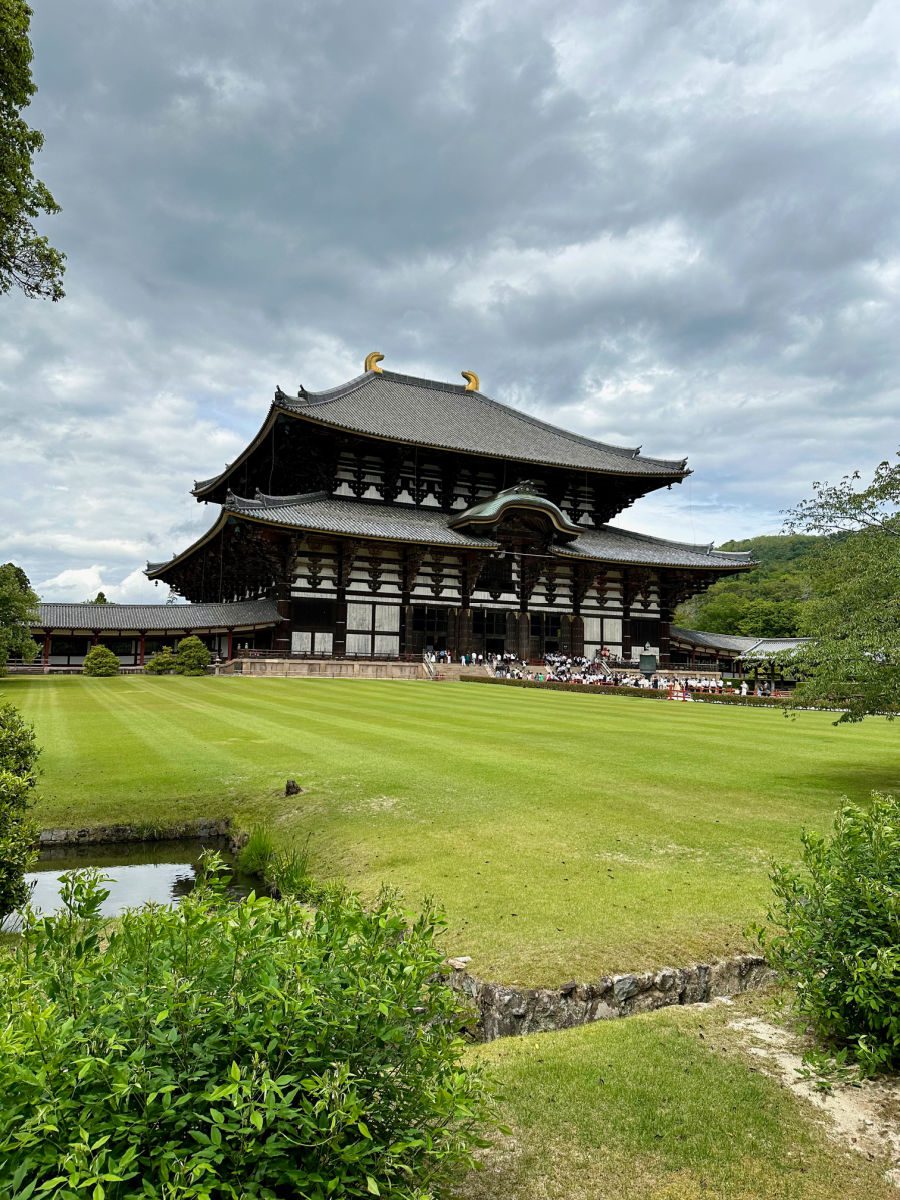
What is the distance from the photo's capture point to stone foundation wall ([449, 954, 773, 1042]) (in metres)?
5.41

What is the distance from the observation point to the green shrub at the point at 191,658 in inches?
1489

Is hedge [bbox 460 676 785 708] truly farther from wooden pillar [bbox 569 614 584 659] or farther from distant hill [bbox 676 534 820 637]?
distant hill [bbox 676 534 820 637]

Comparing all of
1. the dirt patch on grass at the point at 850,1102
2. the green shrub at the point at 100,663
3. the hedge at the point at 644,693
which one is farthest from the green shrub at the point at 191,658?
the dirt patch on grass at the point at 850,1102

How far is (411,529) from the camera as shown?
42.7 metres

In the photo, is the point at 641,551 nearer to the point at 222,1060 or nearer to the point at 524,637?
the point at 524,637

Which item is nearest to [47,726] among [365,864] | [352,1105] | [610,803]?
[365,864]

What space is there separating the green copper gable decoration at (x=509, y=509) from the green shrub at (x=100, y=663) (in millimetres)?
21054

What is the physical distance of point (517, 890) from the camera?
23.6 feet

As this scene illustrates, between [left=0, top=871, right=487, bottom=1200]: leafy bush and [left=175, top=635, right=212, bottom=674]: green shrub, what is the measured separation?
36.5 metres

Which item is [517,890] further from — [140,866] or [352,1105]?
[140,866]

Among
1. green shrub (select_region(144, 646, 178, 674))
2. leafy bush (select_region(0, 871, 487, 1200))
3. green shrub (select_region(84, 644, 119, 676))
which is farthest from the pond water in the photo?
green shrub (select_region(84, 644, 119, 676))

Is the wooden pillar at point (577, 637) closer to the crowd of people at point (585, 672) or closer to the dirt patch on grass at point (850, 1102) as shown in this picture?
the crowd of people at point (585, 672)

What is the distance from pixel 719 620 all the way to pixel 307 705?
210 feet

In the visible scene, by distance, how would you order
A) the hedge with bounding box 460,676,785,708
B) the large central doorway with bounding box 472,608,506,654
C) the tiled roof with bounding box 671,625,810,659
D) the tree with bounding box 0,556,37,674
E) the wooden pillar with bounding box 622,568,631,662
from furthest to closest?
the tiled roof with bounding box 671,625,810,659 → the wooden pillar with bounding box 622,568,631,662 → the large central doorway with bounding box 472,608,506,654 → the hedge with bounding box 460,676,785,708 → the tree with bounding box 0,556,37,674
